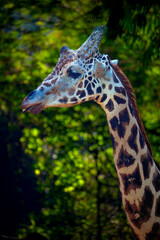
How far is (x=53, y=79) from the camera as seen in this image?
159 centimetres

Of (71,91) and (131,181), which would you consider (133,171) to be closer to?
(131,181)

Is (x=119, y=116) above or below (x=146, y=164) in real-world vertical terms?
above

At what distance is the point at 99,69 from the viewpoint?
1.65m

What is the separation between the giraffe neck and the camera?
166 centimetres

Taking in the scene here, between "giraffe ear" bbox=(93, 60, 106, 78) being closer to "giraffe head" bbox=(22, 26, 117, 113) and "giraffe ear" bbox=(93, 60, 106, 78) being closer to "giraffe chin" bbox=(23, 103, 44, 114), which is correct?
"giraffe head" bbox=(22, 26, 117, 113)

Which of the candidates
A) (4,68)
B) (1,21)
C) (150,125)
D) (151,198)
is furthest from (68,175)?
(1,21)

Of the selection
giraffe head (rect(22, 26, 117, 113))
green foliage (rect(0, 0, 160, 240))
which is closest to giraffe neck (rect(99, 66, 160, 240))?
giraffe head (rect(22, 26, 117, 113))

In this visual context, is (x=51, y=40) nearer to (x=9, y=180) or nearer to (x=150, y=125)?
(x=150, y=125)

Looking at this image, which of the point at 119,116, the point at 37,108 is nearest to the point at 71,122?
the point at 119,116

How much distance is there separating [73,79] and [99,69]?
0.19m

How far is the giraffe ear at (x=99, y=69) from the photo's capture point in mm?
1642

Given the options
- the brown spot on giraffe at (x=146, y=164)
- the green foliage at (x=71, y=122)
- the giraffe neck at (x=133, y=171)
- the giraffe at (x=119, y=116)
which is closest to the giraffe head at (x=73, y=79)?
the giraffe at (x=119, y=116)

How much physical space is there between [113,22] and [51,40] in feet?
7.34

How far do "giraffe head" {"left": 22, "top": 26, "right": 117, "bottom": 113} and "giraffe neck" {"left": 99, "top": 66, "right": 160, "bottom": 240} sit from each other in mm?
157
